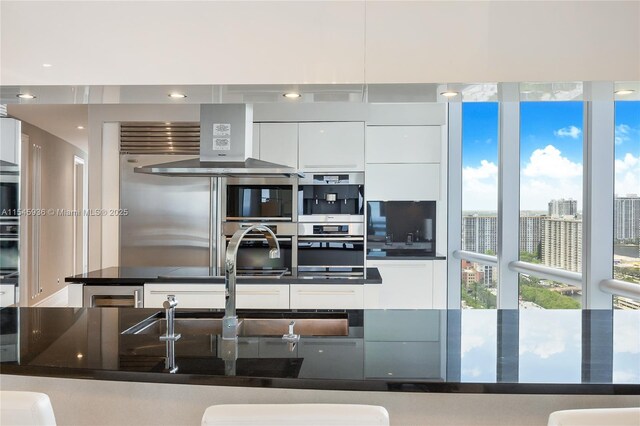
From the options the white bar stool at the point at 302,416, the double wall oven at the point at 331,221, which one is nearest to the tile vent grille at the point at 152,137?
the double wall oven at the point at 331,221

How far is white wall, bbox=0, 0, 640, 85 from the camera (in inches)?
71.0

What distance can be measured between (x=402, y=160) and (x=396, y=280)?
4.08ft

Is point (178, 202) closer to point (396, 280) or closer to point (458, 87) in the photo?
point (396, 280)

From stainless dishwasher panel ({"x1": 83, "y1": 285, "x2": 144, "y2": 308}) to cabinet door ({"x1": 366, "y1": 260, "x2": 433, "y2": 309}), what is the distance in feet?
7.72

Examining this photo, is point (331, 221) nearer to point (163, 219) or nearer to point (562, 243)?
point (163, 219)

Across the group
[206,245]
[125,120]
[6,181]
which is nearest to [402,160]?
[206,245]

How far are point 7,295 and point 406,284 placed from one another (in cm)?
354

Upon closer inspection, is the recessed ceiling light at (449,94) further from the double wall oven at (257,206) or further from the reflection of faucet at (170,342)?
the double wall oven at (257,206)

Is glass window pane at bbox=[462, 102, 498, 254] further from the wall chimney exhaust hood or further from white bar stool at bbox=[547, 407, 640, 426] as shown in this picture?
white bar stool at bbox=[547, 407, 640, 426]

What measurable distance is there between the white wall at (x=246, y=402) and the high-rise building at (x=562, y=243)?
2.18 metres

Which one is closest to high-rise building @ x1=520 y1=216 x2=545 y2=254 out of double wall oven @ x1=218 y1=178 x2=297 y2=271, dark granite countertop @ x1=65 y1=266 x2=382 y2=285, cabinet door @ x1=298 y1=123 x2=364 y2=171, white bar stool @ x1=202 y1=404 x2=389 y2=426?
dark granite countertop @ x1=65 y1=266 x2=382 y2=285

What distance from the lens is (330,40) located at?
1.84 metres

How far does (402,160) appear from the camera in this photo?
4.97 m

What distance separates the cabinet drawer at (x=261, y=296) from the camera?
12.2 feet
